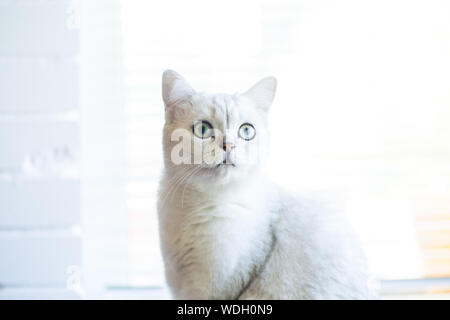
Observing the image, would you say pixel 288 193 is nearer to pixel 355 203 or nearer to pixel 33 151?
pixel 355 203

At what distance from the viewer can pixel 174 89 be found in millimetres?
916

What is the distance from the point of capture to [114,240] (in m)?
1.17

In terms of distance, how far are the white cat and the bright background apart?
0.65 feet

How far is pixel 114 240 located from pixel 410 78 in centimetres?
97

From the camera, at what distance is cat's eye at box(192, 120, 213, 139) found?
2.84 ft

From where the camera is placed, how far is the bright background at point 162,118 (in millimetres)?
1076

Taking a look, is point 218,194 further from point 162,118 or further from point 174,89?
point 162,118

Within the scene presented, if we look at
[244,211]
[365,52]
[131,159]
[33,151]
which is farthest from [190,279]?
[365,52]

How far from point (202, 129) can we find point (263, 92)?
7.5 inches

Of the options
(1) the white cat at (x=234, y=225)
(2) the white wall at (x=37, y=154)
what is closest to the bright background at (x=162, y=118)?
(2) the white wall at (x=37, y=154)

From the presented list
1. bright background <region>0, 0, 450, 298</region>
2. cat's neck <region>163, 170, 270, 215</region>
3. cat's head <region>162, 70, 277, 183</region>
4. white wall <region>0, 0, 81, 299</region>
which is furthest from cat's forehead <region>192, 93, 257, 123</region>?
white wall <region>0, 0, 81, 299</region>

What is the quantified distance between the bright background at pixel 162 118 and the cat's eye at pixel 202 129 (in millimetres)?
298

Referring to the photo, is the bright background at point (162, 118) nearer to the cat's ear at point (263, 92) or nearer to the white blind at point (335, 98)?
the white blind at point (335, 98)
